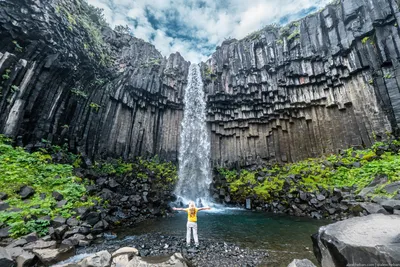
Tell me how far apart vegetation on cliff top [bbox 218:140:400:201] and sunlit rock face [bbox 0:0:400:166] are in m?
1.98

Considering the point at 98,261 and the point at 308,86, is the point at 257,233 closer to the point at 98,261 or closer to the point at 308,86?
the point at 98,261

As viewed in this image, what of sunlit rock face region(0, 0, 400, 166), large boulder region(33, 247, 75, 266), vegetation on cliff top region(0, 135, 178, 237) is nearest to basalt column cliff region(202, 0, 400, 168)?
sunlit rock face region(0, 0, 400, 166)

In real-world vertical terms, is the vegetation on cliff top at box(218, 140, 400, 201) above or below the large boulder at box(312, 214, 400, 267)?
above

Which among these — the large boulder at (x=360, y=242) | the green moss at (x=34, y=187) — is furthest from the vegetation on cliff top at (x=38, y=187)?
the large boulder at (x=360, y=242)

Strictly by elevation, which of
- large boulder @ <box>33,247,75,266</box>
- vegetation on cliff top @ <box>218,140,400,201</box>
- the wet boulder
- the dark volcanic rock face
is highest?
the dark volcanic rock face

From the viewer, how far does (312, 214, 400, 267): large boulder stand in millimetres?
2984

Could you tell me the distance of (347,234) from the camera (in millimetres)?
3766

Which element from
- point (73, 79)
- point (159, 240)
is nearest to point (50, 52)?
point (73, 79)

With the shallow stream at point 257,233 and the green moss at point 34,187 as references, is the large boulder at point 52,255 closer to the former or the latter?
the green moss at point 34,187

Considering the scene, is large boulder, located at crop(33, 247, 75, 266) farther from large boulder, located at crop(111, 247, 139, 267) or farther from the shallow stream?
large boulder, located at crop(111, 247, 139, 267)

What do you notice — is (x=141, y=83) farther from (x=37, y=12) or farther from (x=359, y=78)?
(x=359, y=78)

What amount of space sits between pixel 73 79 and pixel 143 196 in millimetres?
11772

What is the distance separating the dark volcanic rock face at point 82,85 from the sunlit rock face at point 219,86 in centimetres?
9

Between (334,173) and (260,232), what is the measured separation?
997 cm
